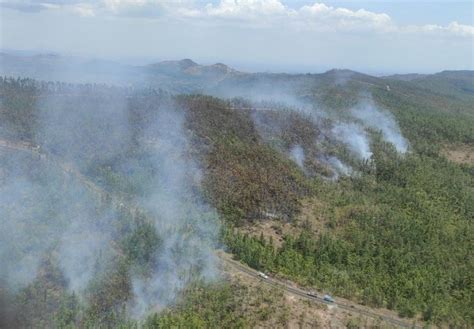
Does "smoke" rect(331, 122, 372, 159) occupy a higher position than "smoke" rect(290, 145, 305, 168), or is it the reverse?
"smoke" rect(331, 122, 372, 159)

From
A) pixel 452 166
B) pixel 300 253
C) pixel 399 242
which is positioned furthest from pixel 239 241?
pixel 452 166

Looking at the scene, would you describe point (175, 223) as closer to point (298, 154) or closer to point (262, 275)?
point (262, 275)

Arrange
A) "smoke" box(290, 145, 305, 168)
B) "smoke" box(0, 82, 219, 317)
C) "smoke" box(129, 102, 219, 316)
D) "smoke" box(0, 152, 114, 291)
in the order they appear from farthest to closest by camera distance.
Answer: "smoke" box(290, 145, 305, 168)
"smoke" box(0, 82, 219, 317)
"smoke" box(129, 102, 219, 316)
"smoke" box(0, 152, 114, 291)

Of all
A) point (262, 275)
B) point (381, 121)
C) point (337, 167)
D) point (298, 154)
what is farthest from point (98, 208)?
point (381, 121)

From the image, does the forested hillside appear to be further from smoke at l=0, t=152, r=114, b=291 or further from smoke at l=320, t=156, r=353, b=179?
smoke at l=320, t=156, r=353, b=179

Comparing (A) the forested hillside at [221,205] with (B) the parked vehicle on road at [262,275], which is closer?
(A) the forested hillside at [221,205]

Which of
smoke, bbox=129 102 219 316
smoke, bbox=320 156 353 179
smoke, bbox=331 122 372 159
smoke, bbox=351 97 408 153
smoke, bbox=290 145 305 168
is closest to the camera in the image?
smoke, bbox=129 102 219 316

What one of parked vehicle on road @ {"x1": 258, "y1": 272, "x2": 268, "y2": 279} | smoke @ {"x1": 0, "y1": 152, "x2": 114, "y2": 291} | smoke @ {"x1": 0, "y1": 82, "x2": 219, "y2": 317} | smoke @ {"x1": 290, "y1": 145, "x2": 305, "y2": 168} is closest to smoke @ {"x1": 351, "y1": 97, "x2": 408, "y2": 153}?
smoke @ {"x1": 290, "y1": 145, "x2": 305, "y2": 168}

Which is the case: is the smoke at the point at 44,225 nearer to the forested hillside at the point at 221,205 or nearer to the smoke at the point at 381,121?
the forested hillside at the point at 221,205

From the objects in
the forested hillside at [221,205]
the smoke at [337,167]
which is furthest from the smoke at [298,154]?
the smoke at [337,167]

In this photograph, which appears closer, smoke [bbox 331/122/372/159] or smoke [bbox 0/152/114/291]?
smoke [bbox 0/152/114/291]
